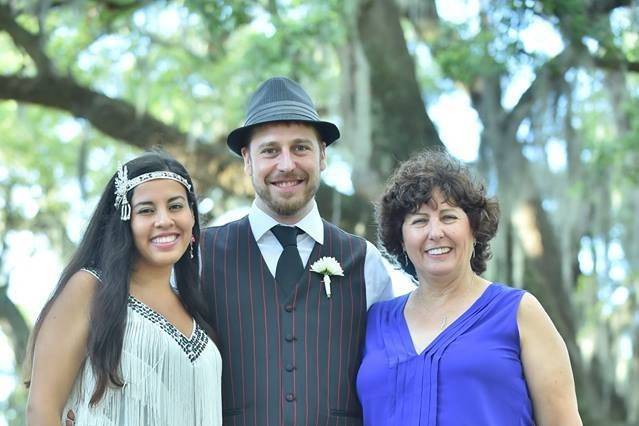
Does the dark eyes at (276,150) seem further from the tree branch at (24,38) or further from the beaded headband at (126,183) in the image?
the tree branch at (24,38)

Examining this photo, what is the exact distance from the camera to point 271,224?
3.91m

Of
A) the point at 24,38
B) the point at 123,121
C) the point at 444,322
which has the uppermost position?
the point at 24,38

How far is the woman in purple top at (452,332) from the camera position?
335 centimetres

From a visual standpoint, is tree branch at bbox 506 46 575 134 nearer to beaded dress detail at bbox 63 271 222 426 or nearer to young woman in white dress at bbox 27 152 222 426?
Result: young woman in white dress at bbox 27 152 222 426

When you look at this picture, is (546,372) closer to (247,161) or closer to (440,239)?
(440,239)

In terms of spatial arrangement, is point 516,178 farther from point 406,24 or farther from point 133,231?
point 133,231

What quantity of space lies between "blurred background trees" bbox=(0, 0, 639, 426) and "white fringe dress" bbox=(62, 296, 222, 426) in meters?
4.18

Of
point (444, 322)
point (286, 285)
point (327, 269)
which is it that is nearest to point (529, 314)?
point (444, 322)

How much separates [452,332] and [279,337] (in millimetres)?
628

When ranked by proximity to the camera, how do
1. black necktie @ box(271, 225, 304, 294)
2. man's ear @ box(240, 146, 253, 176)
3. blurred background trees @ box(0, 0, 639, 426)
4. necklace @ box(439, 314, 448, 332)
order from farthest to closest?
blurred background trees @ box(0, 0, 639, 426), man's ear @ box(240, 146, 253, 176), black necktie @ box(271, 225, 304, 294), necklace @ box(439, 314, 448, 332)

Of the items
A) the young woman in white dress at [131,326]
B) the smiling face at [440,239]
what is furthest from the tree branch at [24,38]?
the smiling face at [440,239]

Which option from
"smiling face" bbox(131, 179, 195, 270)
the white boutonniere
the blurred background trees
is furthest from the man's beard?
the blurred background trees

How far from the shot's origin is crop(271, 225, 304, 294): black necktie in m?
3.81

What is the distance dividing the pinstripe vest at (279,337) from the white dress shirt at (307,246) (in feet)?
0.12
